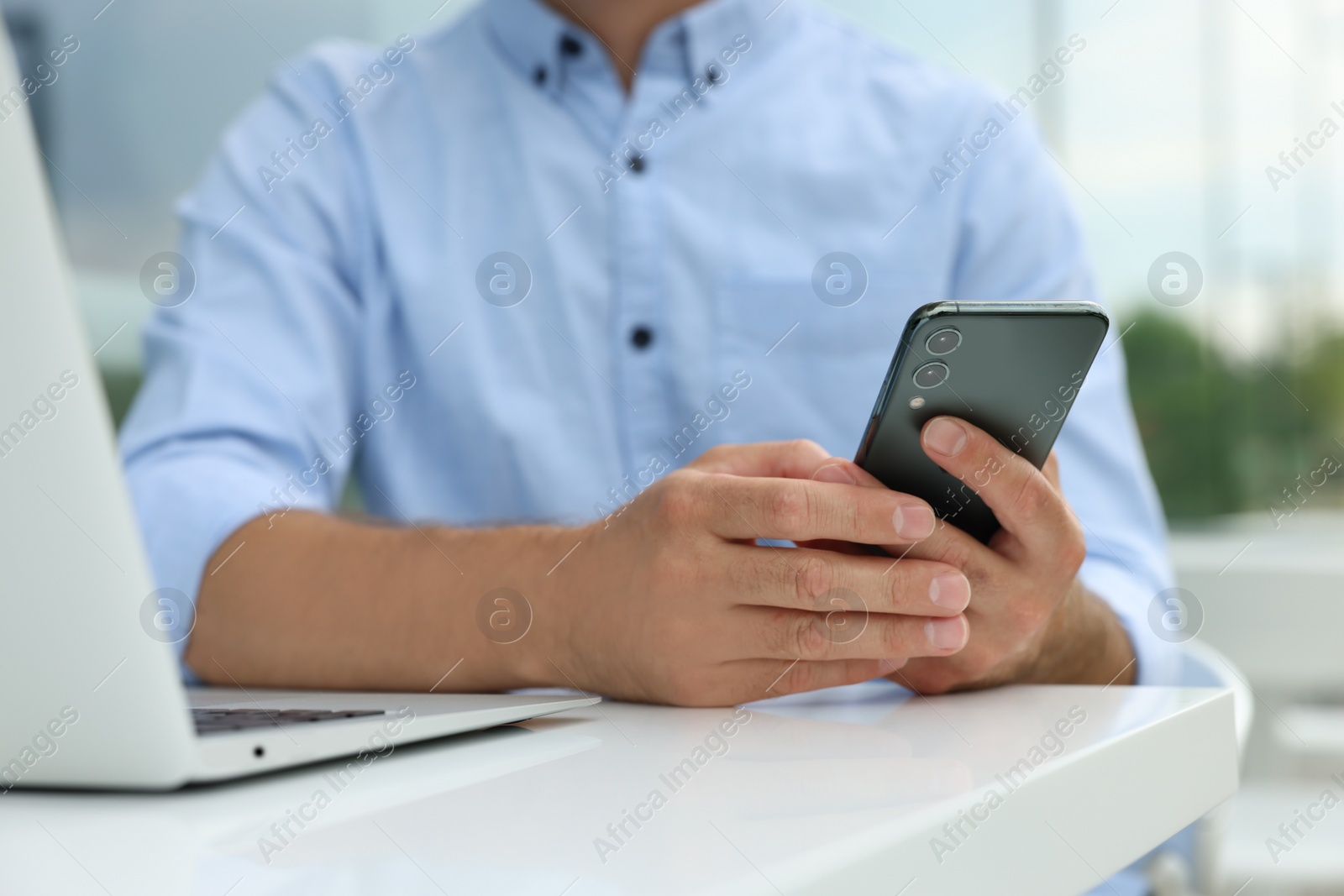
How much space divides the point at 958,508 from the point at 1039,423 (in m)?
0.07

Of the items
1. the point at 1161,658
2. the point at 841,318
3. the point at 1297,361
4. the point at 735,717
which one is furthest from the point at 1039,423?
the point at 1297,361

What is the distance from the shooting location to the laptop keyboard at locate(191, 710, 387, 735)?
1.37 feet

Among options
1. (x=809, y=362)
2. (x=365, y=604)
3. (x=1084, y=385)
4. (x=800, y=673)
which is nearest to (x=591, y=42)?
(x=809, y=362)

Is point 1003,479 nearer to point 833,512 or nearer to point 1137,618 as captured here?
point 833,512

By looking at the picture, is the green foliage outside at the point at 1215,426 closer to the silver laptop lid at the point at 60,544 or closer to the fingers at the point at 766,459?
the fingers at the point at 766,459

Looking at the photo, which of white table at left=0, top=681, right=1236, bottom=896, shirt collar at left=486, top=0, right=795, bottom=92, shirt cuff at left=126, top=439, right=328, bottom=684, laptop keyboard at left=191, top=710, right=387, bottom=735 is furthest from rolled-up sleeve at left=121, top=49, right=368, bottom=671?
white table at left=0, top=681, right=1236, bottom=896

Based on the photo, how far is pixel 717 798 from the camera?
0.36 meters

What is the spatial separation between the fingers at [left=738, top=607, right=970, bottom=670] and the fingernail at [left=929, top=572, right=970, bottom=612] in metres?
0.02

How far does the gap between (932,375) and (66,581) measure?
0.35 metres

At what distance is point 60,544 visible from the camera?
0.32 m

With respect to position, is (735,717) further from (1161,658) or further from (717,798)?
(1161,658)

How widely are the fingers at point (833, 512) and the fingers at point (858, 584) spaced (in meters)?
0.01

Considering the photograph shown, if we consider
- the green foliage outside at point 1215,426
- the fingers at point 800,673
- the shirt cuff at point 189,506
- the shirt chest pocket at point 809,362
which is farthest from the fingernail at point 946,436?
the green foliage outside at point 1215,426

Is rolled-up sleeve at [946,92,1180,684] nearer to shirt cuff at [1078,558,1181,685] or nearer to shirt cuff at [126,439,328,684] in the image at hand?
shirt cuff at [1078,558,1181,685]
